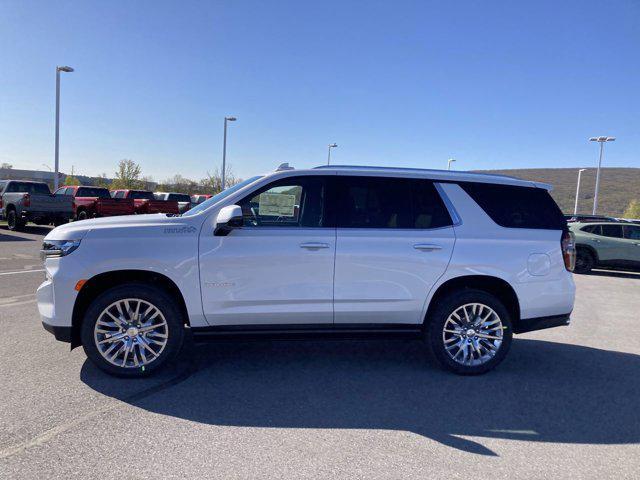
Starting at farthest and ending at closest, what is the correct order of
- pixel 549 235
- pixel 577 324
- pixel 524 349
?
pixel 577 324
pixel 524 349
pixel 549 235

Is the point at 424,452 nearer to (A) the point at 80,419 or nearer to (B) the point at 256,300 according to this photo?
(B) the point at 256,300

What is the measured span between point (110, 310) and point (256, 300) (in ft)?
4.13

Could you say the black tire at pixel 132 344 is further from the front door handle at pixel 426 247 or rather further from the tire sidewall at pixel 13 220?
the tire sidewall at pixel 13 220

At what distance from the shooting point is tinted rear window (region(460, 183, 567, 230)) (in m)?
4.77

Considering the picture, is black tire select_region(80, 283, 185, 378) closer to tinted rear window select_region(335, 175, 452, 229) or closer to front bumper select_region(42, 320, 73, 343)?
front bumper select_region(42, 320, 73, 343)

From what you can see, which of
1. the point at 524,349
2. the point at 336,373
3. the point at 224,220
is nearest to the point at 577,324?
the point at 524,349

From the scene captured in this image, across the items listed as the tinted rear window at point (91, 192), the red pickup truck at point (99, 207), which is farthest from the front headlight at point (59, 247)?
the tinted rear window at point (91, 192)

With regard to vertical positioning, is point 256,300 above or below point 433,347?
above

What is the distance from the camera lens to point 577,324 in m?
7.07

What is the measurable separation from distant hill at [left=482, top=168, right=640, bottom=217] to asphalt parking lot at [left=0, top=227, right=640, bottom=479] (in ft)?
202

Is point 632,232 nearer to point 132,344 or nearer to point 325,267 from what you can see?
point 325,267

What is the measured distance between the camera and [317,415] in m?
3.69

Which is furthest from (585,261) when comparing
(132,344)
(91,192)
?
(91,192)

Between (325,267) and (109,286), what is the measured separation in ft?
6.29
